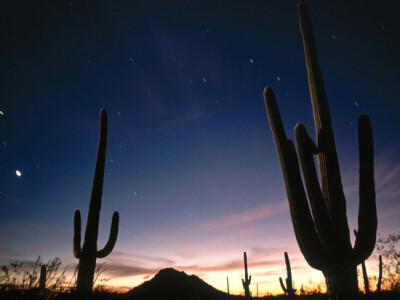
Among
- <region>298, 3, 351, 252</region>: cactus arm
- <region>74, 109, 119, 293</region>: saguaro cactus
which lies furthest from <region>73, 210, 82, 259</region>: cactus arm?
<region>298, 3, 351, 252</region>: cactus arm

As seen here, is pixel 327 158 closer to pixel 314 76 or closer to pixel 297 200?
pixel 297 200

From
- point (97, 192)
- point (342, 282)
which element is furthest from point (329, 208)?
point (97, 192)

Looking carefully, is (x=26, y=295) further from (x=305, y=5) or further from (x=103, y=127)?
(x=305, y=5)

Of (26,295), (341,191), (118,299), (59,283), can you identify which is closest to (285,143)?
(341,191)

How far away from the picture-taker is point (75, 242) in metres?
7.18

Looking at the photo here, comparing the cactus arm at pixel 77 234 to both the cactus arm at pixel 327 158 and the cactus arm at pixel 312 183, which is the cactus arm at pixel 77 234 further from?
the cactus arm at pixel 327 158

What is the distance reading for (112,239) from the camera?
7660mm

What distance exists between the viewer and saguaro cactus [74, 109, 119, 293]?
6.59m

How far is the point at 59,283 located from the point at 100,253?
14.2 feet

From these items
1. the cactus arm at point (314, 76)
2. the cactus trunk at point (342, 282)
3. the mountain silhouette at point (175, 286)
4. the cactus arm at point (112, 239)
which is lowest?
the mountain silhouette at point (175, 286)

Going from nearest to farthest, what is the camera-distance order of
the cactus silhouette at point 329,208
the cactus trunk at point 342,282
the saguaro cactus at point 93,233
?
1. the cactus trunk at point 342,282
2. the cactus silhouette at point 329,208
3. the saguaro cactus at point 93,233

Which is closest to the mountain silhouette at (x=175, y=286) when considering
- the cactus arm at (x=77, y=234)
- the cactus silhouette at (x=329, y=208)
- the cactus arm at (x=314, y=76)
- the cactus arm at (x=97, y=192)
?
the cactus arm at (x=77, y=234)

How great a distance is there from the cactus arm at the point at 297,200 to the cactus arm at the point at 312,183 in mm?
84

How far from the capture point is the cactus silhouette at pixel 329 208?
320 cm
